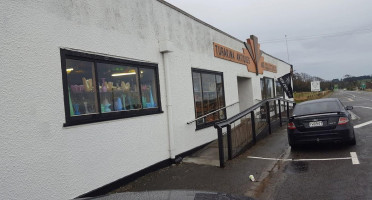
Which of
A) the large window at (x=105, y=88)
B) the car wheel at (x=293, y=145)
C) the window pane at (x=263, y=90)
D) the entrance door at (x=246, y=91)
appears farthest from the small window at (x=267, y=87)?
the large window at (x=105, y=88)

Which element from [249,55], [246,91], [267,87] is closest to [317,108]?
[246,91]

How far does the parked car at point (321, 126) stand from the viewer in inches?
298

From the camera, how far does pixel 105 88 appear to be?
5.97m

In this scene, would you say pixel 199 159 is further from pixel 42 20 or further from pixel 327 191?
pixel 42 20

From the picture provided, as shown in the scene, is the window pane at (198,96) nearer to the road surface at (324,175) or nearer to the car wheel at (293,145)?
the car wheel at (293,145)

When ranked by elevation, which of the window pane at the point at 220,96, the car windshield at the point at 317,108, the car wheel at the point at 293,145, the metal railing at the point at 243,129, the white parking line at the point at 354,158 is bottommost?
the white parking line at the point at 354,158

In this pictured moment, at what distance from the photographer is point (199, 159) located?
7840 millimetres

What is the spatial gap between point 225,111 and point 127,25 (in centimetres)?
601

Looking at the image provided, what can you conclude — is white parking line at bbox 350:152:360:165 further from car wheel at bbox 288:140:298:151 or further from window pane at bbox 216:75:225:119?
window pane at bbox 216:75:225:119

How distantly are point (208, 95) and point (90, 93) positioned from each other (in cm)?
541

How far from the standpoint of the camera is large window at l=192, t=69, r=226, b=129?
947 cm

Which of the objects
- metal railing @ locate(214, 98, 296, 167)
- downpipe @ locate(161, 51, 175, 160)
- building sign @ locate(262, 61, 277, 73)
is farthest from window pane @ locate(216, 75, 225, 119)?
building sign @ locate(262, 61, 277, 73)

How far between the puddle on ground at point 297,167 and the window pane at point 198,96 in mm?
3243

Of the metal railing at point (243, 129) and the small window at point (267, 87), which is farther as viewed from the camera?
the small window at point (267, 87)
